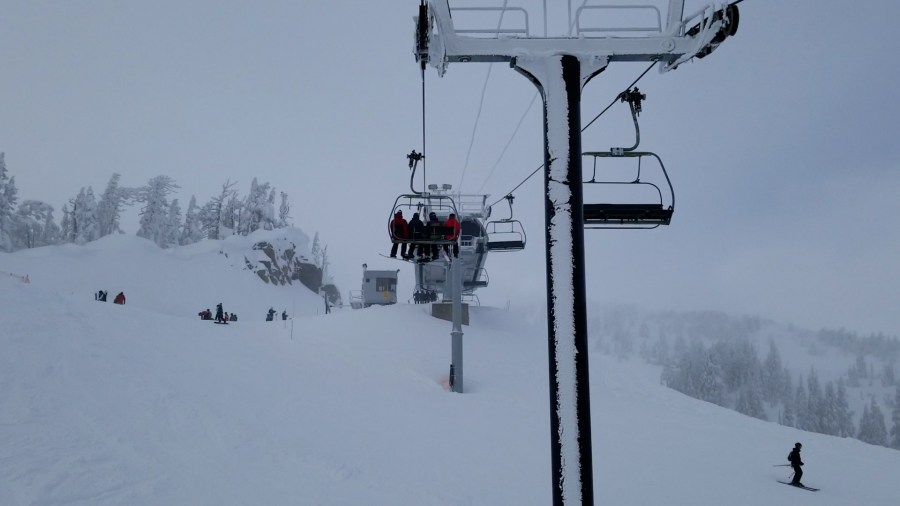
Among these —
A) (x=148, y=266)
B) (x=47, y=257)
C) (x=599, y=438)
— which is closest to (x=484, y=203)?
(x=599, y=438)

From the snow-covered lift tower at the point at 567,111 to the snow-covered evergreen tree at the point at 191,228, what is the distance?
73.6m

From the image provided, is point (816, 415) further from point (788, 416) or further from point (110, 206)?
point (110, 206)

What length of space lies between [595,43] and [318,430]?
10.0 m

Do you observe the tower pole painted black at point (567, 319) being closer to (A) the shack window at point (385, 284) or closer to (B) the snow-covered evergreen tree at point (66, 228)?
(A) the shack window at point (385, 284)

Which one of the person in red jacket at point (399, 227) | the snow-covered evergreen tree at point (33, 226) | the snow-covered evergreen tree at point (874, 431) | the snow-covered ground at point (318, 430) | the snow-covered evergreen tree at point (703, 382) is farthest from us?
the snow-covered evergreen tree at point (703, 382)

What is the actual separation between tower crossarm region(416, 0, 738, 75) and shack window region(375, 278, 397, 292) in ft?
146

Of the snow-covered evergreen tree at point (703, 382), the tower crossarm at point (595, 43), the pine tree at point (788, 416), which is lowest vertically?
the pine tree at point (788, 416)

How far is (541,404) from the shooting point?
54.3 ft

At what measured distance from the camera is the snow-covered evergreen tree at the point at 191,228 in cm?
6769

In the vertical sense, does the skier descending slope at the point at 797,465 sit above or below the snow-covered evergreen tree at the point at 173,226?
below

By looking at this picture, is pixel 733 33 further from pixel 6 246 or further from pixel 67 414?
pixel 6 246

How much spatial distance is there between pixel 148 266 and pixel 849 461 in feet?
190

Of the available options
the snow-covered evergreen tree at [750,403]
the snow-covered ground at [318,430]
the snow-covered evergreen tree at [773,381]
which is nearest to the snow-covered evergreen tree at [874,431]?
the snow-covered evergreen tree at [750,403]

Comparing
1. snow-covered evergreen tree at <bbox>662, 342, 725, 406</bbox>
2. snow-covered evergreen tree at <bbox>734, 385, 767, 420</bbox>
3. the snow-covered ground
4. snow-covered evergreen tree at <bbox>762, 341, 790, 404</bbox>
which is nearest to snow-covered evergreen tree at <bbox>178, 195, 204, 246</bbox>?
the snow-covered ground
